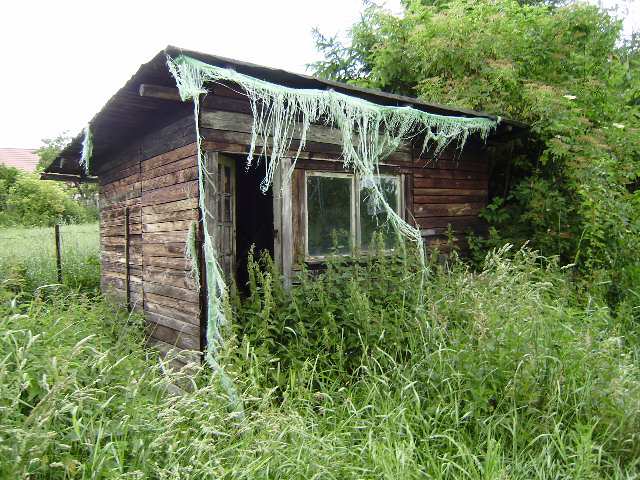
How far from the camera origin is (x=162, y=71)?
3.92 metres

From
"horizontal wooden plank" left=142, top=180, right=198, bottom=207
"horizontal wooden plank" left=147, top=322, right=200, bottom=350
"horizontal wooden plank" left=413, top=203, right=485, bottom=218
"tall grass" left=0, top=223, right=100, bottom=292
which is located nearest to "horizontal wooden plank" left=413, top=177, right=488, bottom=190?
"horizontal wooden plank" left=413, top=203, right=485, bottom=218

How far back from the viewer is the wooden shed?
14.4ft

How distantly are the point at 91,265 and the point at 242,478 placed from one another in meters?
8.34

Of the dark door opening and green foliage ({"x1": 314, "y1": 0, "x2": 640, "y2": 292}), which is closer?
green foliage ({"x1": 314, "y1": 0, "x2": 640, "y2": 292})

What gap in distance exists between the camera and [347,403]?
3.08 m

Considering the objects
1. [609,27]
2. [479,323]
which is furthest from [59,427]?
[609,27]

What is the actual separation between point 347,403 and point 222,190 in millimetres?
2344

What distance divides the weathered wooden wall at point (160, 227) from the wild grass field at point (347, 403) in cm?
102

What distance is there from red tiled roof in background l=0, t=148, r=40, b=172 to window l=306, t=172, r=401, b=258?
3284 centimetres

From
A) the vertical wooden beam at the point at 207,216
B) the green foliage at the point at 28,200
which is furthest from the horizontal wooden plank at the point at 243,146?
the green foliage at the point at 28,200

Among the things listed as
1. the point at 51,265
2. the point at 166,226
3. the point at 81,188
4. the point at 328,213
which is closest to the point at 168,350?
the point at 166,226

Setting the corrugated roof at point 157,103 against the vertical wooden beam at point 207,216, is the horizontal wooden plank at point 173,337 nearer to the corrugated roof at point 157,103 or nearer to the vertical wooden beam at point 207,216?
the vertical wooden beam at point 207,216

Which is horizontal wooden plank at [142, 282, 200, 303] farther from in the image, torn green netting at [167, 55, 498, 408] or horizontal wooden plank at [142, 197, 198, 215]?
horizontal wooden plank at [142, 197, 198, 215]

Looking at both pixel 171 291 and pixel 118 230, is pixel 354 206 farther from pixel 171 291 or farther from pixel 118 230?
pixel 118 230
